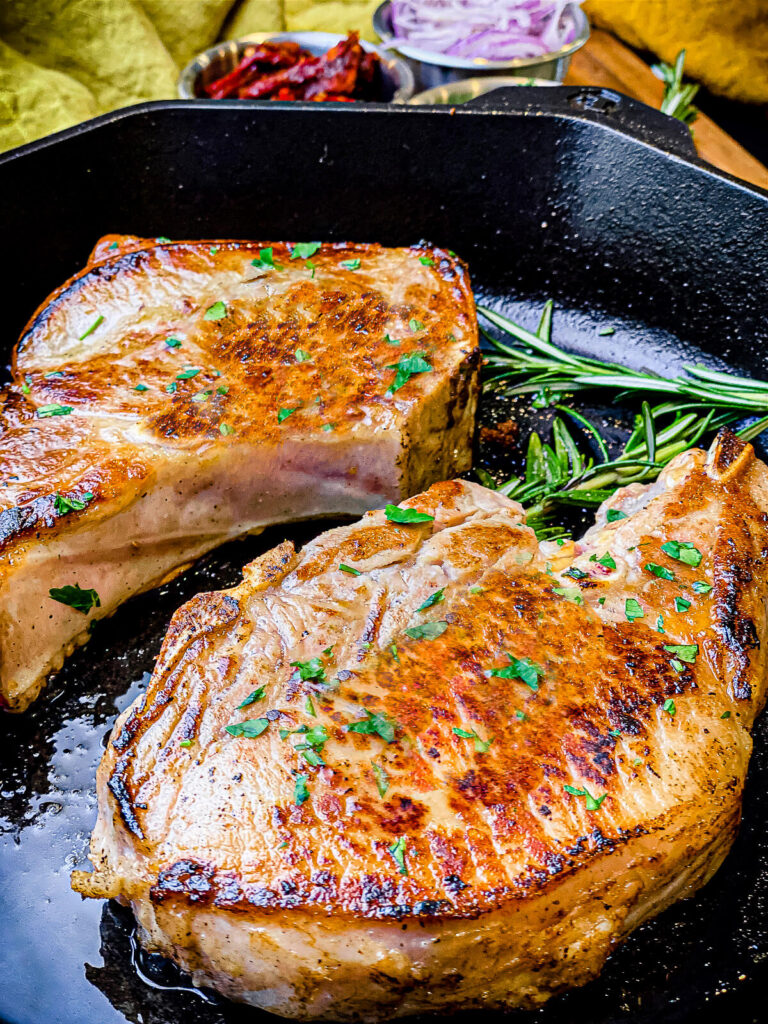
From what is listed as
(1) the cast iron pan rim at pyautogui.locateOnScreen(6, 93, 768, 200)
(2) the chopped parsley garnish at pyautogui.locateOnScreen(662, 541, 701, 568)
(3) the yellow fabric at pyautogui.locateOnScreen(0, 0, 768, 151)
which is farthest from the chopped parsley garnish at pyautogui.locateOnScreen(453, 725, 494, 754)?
(3) the yellow fabric at pyautogui.locateOnScreen(0, 0, 768, 151)

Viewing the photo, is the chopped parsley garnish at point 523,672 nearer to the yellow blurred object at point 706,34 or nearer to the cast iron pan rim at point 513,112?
the cast iron pan rim at point 513,112

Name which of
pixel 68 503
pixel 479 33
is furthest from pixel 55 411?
pixel 479 33

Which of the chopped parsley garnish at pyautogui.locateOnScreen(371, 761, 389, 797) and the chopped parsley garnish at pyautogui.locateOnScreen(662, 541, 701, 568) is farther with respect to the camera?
the chopped parsley garnish at pyautogui.locateOnScreen(662, 541, 701, 568)

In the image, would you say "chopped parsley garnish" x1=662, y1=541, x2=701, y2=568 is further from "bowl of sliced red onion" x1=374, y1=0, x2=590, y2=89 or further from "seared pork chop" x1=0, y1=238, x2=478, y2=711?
"bowl of sliced red onion" x1=374, y1=0, x2=590, y2=89

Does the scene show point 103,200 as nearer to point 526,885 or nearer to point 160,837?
point 160,837

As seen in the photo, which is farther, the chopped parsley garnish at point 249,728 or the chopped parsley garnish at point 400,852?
the chopped parsley garnish at point 249,728

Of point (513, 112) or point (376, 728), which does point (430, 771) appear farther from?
point (513, 112)

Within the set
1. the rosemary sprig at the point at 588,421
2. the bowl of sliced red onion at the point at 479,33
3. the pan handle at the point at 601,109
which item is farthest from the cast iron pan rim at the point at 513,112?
the bowl of sliced red onion at the point at 479,33
